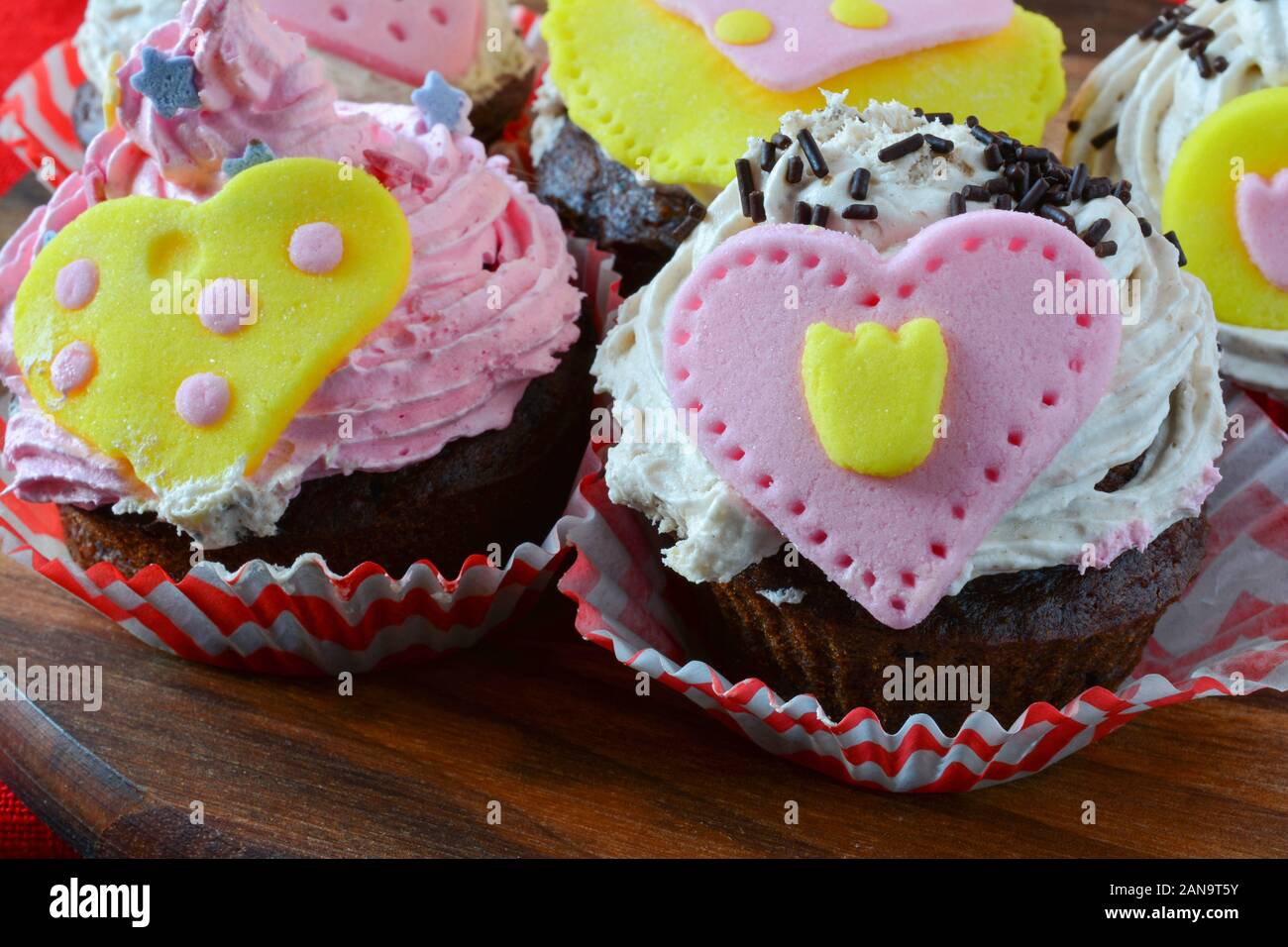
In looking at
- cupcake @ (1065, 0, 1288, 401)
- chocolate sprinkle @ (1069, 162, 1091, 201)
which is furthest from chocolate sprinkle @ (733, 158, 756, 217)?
cupcake @ (1065, 0, 1288, 401)

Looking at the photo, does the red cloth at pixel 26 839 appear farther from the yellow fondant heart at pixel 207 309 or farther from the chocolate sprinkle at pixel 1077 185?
the chocolate sprinkle at pixel 1077 185

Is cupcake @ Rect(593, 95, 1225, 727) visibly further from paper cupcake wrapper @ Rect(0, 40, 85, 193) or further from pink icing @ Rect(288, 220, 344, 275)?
paper cupcake wrapper @ Rect(0, 40, 85, 193)

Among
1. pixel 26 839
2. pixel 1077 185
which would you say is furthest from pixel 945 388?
pixel 26 839

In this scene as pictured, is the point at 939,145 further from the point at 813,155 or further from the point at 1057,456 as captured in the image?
the point at 1057,456

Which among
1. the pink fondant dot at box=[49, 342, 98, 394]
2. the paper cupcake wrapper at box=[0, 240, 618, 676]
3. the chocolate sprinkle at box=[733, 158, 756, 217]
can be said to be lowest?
the paper cupcake wrapper at box=[0, 240, 618, 676]

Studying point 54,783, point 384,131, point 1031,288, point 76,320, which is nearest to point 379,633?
point 54,783

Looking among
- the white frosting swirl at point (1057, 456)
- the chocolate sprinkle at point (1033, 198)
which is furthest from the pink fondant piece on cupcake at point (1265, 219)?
the chocolate sprinkle at point (1033, 198)
